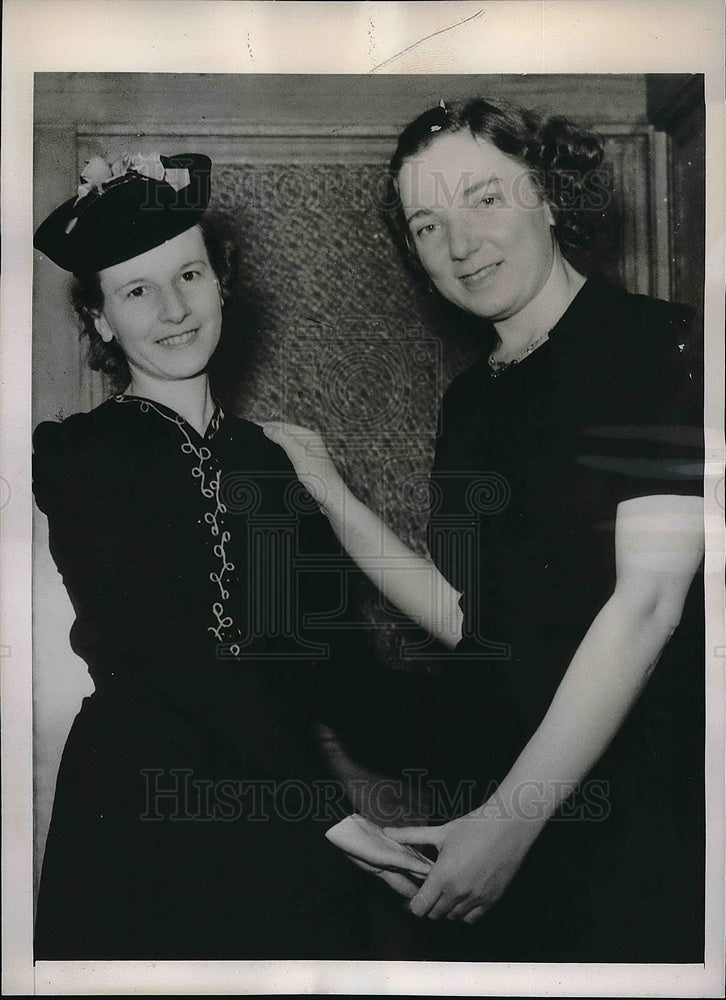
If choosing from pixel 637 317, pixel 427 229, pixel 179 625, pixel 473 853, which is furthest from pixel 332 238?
pixel 473 853

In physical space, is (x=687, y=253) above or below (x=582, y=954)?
above

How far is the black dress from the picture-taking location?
116cm

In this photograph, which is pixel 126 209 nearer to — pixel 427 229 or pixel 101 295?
pixel 101 295

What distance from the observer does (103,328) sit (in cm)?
116

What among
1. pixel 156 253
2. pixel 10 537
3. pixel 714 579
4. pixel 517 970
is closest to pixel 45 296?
pixel 156 253

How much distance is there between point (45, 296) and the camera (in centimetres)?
117

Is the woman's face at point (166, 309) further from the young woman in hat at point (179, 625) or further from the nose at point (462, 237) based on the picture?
the nose at point (462, 237)

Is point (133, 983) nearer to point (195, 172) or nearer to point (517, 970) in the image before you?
point (517, 970)

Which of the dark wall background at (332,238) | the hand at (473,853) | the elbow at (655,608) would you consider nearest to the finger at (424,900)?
the hand at (473,853)

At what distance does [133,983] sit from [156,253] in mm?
898

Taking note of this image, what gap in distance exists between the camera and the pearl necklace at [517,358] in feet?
3.84

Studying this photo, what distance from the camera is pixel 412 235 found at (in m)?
1.16

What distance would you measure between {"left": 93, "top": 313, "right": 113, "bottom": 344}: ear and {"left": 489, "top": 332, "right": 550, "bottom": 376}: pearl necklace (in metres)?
0.47

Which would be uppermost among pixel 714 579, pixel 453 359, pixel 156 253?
pixel 156 253
